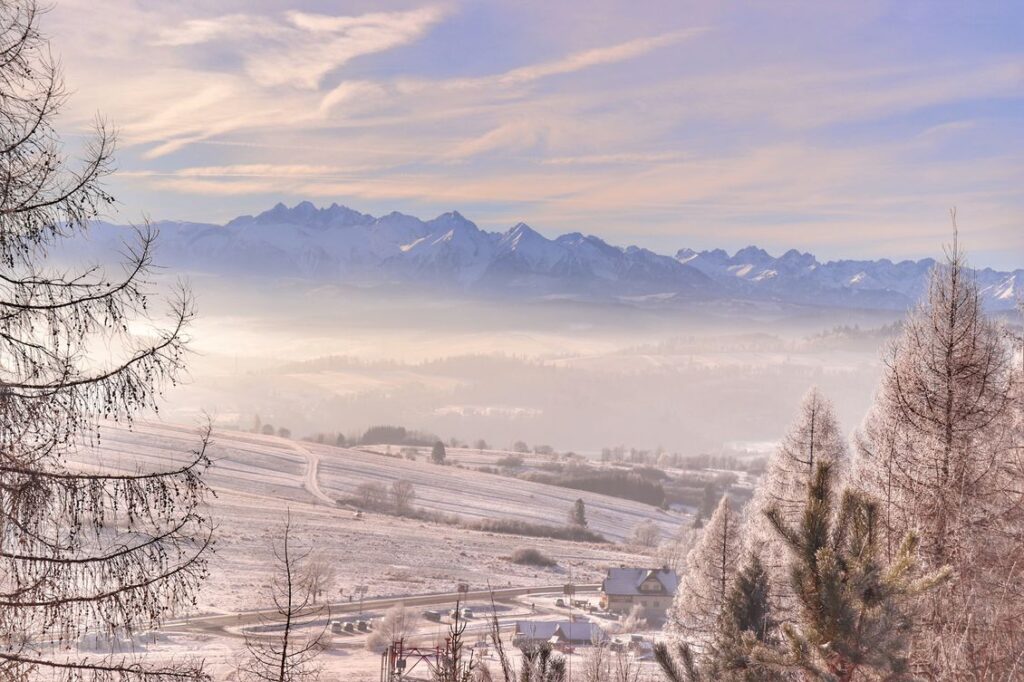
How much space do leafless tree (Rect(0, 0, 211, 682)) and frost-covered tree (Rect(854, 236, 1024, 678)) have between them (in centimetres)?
966

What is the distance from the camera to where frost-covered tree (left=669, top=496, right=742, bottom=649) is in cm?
2262

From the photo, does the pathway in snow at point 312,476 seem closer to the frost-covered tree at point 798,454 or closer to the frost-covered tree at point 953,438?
the frost-covered tree at point 798,454

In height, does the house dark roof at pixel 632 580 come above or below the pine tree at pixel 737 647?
below

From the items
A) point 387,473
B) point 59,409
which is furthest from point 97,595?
point 387,473

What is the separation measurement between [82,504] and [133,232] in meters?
2.57

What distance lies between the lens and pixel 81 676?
7.57 metres

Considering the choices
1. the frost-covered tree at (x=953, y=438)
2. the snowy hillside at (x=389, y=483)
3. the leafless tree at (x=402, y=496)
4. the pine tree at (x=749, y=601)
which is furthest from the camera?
the snowy hillside at (x=389, y=483)

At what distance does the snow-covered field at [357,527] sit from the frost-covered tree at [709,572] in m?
14.3

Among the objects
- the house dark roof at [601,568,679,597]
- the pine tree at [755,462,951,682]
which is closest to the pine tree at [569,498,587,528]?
the house dark roof at [601,568,679,597]

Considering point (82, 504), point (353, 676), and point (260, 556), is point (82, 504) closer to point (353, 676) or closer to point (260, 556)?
point (353, 676)

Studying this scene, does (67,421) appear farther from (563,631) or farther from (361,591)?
(361,591)

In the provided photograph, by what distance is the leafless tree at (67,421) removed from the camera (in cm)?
720

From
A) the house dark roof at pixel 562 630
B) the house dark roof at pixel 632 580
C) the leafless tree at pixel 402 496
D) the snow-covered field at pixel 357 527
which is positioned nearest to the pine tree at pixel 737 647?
the snow-covered field at pixel 357 527

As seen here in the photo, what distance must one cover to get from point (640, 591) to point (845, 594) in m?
52.2
